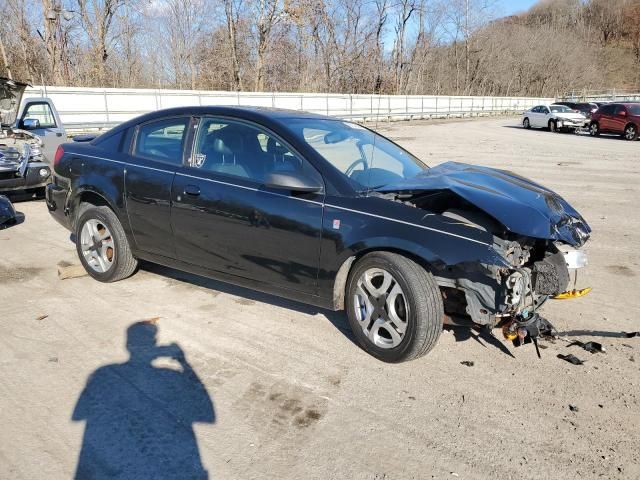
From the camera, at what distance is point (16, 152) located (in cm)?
870

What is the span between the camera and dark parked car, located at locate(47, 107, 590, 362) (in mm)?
3342

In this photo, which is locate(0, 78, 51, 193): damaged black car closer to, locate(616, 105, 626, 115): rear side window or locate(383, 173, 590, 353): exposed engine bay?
locate(383, 173, 590, 353): exposed engine bay

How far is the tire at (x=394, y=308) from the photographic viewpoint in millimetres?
3334

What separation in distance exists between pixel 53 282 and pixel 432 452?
13.3ft

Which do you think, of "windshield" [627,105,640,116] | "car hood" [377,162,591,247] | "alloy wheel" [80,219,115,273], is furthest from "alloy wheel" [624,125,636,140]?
"alloy wheel" [80,219,115,273]

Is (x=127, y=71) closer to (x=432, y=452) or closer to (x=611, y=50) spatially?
(x=432, y=452)

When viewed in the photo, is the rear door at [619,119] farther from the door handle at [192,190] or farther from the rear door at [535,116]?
the door handle at [192,190]

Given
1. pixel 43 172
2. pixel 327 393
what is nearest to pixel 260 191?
pixel 327 393

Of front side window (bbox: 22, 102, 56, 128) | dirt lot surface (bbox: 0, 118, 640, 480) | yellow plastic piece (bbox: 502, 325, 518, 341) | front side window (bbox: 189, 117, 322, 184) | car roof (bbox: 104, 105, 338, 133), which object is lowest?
dirt lot surface (bbox: 0, 118, 640, 480)

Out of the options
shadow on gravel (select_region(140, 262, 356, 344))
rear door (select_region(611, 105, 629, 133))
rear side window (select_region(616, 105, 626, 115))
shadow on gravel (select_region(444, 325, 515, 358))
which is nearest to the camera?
shadow on gravel (select_region(444, 325, 515, 358))

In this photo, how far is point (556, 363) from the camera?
11.8 feet

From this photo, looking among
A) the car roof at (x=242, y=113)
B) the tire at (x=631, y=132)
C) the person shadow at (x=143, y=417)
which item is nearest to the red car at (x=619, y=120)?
the tire at (x=631, y=132)

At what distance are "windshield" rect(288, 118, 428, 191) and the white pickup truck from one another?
21.1 feet

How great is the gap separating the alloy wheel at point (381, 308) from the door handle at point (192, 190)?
5.05ft
